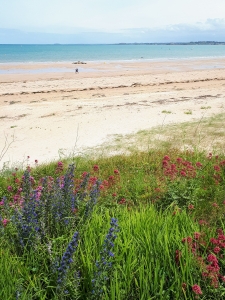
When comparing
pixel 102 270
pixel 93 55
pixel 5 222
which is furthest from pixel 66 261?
pixel 93 55

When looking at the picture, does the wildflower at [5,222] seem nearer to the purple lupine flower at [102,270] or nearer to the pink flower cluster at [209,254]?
the purple lupine flower at [102,270]

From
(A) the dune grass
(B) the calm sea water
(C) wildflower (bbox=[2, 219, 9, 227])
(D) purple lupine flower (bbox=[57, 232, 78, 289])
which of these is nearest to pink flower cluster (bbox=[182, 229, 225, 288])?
Answer: (A) the dune grass

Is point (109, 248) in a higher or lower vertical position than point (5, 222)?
higher

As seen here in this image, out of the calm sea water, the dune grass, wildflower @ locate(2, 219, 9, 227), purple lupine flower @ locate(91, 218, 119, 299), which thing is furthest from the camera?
the calm sea water

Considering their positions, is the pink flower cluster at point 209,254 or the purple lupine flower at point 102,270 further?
the pink flower cluster at point 209,254

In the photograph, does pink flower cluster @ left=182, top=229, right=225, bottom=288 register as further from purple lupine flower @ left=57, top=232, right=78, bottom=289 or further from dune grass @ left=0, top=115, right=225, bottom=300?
purple lupine flower @ left=57, top=232, right=78, bottom=289

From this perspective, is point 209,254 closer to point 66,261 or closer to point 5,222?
point 66,261

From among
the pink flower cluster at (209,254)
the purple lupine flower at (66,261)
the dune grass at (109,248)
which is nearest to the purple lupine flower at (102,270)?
the dune grass at (109,248)

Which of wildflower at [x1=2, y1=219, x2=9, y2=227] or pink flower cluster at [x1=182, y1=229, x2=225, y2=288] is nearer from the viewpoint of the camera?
pink flower cluster at [x1=182, y1=229, x2=225, y2=288]

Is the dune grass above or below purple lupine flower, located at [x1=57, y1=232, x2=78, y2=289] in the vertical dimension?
below

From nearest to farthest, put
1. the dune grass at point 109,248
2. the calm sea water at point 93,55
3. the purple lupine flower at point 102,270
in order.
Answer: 1. the purple lupine flower at point 102,270
2. the dune grass at point 109,248
3. the calm sea water at point 93,55

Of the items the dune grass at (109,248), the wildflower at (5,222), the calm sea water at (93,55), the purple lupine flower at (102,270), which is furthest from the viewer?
the calm sea water at (93,55)

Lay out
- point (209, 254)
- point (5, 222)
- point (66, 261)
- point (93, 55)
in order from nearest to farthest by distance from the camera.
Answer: point (66, 261) → point (209, 254) → point (5, 222) → point (93, 55)

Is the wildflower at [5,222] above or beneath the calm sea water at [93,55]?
beneath
